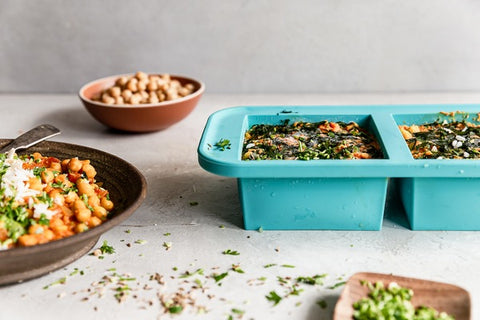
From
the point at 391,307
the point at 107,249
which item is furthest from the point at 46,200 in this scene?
the point at 391,307

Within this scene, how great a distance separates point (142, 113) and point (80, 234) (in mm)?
1001

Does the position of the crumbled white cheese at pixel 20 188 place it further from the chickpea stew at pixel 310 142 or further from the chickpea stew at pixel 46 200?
the chickpea stew at pixel 310 142

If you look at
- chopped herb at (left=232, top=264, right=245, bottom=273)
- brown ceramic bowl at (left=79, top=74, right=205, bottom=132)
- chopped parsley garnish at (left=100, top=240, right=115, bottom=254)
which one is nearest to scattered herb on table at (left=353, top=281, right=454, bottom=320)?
chopped herb at (left=232, top=264, right=245, bottom=273)

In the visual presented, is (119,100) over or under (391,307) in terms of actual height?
over

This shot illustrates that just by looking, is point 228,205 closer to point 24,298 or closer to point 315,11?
point 24,298

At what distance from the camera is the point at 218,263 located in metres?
1.52

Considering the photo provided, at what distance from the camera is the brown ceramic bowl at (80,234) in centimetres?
133

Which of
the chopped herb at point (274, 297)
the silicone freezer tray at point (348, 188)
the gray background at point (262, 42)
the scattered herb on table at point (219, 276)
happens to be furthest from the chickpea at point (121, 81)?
the chopped herb at point (274, 297)

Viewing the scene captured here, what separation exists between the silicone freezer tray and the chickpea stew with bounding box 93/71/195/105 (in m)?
0.72

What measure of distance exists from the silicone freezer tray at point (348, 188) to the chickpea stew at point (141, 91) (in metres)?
0.72

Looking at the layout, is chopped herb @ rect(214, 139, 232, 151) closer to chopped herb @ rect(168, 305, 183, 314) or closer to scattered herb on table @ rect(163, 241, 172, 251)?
scattered herb on table @ rect(163, 241, 172, 251)

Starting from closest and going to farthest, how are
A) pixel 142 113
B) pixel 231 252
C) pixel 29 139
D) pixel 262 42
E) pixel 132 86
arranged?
pixel 231 252
pixel 29 139
pixel 142 113
pixel 132 86
pixel 262 42

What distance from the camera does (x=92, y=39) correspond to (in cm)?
296

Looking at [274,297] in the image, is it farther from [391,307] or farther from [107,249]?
[107,249]
